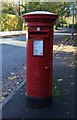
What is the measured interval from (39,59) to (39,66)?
134 mm

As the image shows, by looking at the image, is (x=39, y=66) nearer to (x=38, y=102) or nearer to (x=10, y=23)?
(x=38, y=102)

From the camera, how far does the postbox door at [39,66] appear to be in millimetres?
5148

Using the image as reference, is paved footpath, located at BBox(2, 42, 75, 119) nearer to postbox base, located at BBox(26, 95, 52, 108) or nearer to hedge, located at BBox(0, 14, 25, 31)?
postbox base, located at BBox(26, 95, 52, 108)

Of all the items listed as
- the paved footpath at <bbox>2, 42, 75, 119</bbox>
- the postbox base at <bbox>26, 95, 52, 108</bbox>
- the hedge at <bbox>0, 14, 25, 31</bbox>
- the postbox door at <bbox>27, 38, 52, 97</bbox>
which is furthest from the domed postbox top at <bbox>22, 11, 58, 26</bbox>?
the hedge at <bbox>0, 14, 25, 31</bbox>

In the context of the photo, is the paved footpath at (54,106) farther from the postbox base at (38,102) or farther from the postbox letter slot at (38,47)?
the postbox letter slot at (38,47)

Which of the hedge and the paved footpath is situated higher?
the hedge

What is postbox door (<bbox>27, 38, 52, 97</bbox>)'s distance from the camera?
515 centimetres

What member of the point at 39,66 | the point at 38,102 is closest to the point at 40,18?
the point at 39,66

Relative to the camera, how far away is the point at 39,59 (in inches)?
203

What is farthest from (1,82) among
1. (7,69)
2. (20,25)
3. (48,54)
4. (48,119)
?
(20,25)

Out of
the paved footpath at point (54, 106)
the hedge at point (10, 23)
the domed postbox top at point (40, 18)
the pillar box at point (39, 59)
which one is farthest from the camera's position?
the hedge at point (10, 23)

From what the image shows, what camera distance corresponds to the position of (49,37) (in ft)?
17.0

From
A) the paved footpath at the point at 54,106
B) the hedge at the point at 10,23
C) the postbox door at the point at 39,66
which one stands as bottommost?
the paved footpath at the point at 54,106

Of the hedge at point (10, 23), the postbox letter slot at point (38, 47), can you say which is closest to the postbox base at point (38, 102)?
the postbox letter slot at point (38, 47)
